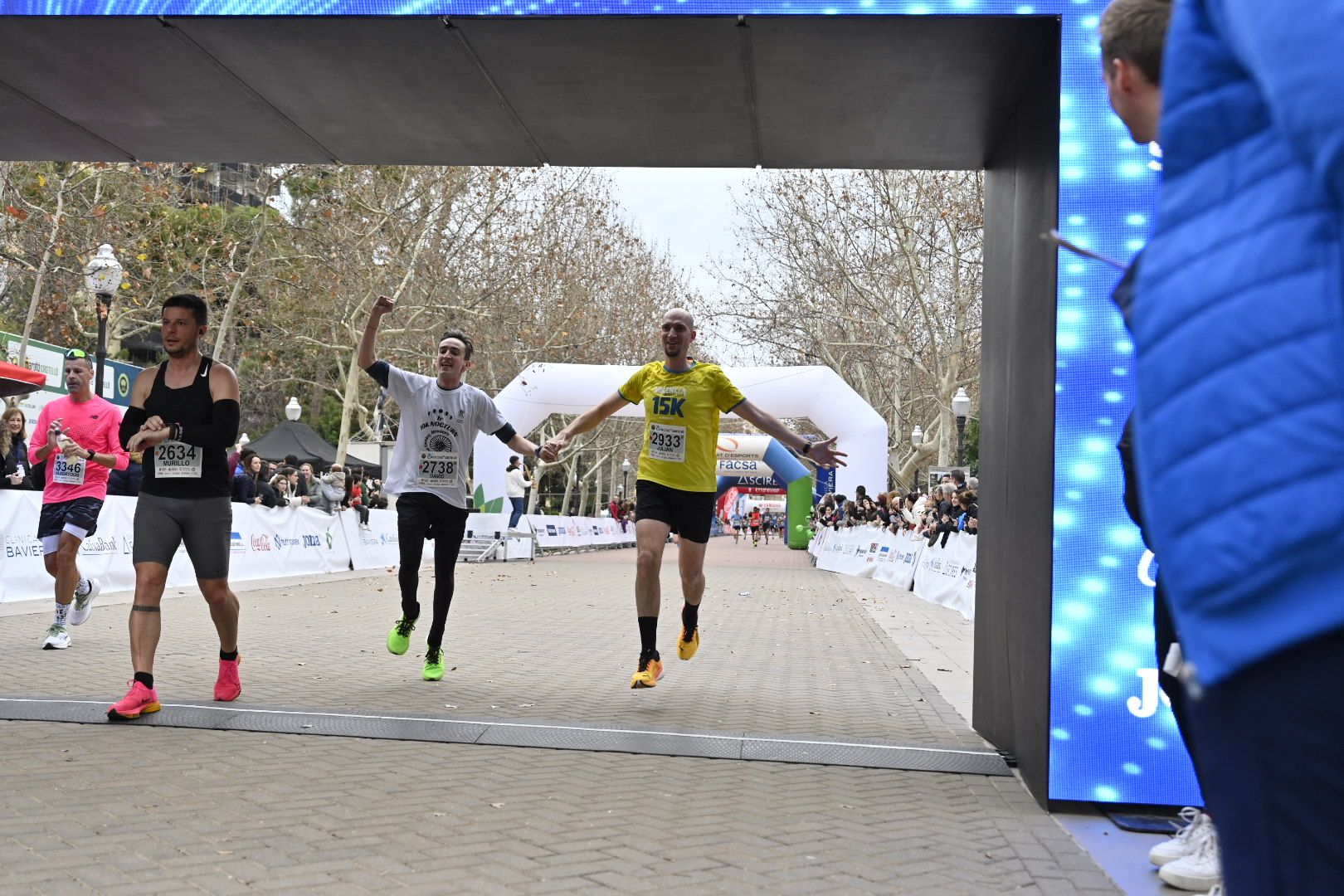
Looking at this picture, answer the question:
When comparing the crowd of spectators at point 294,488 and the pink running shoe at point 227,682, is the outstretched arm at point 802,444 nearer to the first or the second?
the pink running shoe at point 227,682

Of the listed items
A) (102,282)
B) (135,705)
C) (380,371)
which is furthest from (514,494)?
(135,705)

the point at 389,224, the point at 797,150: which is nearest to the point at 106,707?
the point at 797,150

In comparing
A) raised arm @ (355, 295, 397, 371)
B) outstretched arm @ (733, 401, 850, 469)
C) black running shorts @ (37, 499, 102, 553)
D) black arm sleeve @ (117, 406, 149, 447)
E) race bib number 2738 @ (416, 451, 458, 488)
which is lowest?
black running shorts @ (37, 499, 102, 553)

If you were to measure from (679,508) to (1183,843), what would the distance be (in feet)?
13.2

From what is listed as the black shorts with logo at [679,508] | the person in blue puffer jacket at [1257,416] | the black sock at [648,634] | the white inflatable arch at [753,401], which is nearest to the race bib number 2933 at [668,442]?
the black shorts with logo at [679,508]

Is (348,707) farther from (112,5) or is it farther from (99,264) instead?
(99,264)


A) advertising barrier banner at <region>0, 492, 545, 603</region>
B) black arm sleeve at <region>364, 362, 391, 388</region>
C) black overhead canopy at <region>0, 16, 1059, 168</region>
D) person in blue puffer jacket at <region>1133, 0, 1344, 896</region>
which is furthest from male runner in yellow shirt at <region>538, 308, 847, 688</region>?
person in blue puffer jacket at <region>1133, 0, 1344, 896</region>

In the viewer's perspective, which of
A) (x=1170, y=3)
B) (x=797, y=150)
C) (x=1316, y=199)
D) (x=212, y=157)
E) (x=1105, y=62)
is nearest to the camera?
(x=1316, y=199)

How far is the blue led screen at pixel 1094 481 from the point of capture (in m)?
4.94

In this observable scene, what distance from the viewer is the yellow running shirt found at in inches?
301

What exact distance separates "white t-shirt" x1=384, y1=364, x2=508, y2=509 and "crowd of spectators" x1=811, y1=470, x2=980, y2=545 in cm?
519

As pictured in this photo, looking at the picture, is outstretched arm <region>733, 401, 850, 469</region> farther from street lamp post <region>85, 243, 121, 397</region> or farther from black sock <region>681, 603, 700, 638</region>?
street lamp post <region>85, 243, 121, 397</region>

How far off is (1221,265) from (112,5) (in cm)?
545

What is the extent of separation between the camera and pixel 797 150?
723 centimetres
